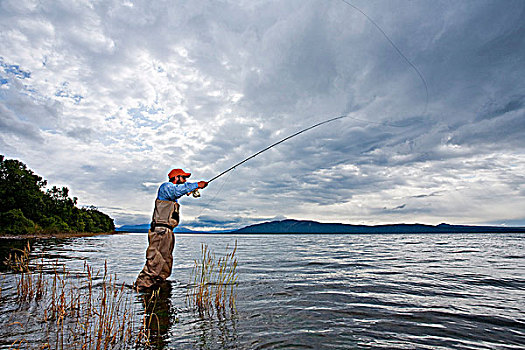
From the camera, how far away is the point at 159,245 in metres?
8.05

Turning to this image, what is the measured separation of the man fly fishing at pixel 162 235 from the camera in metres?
8.05

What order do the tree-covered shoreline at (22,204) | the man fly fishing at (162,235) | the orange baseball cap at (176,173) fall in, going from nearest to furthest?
1. the man fly fishing at (162,235)
2. the orange baseball cap at (176,173)
3. the tree-covered shoreline at (22,204)

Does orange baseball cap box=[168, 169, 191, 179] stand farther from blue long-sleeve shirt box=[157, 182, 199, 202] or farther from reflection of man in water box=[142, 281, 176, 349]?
reflection of man in water box=[142, 281, 176, 349]

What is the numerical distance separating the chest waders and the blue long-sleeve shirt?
14 centimetres

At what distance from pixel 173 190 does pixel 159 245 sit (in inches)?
60.2

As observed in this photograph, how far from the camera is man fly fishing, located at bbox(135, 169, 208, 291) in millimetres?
8047

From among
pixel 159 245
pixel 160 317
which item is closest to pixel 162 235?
pixel 159 245

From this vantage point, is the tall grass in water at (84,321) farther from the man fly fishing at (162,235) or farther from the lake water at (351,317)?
the man fly fishing at (162,235)

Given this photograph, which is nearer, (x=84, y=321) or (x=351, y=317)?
(x=84, y=321)

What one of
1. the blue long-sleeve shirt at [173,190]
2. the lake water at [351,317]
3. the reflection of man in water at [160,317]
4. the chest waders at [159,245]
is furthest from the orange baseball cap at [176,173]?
the lake water at [351,317]

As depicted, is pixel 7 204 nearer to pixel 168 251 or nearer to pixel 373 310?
pixel 168 251

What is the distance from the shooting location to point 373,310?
6.53 meters

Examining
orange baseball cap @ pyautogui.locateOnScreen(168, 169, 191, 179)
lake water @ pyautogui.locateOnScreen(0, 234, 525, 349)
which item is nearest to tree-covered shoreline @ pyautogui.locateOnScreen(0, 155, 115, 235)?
lake water @ pyautogui.locateOnScreen(0, 234, 525, 349)

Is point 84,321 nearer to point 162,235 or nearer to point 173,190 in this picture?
point 162,235
